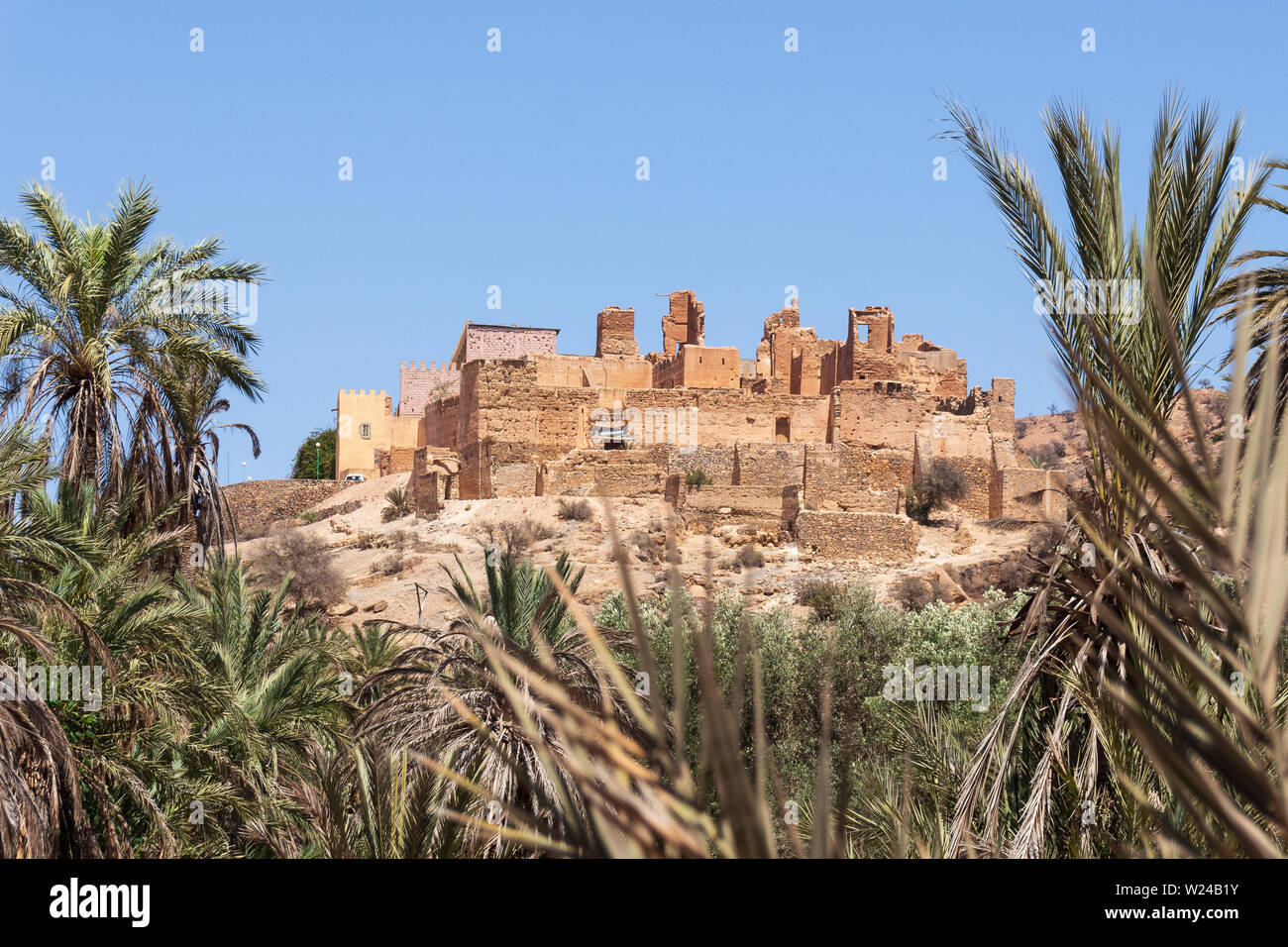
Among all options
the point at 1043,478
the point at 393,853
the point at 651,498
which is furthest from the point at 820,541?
the point at 393,853

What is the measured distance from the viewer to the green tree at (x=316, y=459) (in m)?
52.5

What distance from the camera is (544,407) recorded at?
35562 mm

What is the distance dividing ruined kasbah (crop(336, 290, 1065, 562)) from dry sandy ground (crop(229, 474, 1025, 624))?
2.70ft

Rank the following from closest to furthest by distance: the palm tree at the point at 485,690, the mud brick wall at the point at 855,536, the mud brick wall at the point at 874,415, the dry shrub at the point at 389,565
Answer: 1. the palm tree at the point at 485,690
2. the dry shrub at the point at 389,565
3. the mud brick wall at the point at 855,536
4. the mud brick wall at the point at 874,415

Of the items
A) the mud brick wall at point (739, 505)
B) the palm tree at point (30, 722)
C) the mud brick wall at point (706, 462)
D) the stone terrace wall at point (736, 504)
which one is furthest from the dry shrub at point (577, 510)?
the palm tree at point (30, 722)

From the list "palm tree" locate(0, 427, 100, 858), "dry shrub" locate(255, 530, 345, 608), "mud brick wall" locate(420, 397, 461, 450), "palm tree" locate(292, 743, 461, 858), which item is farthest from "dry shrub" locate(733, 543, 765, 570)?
"palm tree" locate(0, 427, 100, 858)

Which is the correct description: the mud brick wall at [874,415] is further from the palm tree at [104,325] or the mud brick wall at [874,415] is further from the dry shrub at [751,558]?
the palm tree at [104,325]

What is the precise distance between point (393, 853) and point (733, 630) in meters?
11.1

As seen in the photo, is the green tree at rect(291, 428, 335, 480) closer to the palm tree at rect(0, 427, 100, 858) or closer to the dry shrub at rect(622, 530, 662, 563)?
the dry shrub at rect(622, 530, 662, 563)

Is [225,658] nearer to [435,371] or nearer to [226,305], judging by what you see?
[226,305]

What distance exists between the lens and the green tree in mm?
52500

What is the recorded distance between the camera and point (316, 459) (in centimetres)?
5269

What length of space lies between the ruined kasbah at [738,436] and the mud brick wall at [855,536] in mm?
35
